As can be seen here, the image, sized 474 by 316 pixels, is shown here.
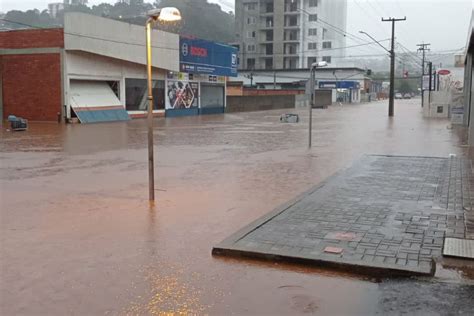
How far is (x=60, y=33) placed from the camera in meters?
30.3

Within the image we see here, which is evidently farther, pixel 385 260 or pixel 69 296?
pixel 385 260

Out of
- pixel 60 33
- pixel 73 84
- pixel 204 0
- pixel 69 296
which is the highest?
pixel 204 0

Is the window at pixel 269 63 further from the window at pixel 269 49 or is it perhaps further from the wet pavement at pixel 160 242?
the wet pavement at pixel 160 242

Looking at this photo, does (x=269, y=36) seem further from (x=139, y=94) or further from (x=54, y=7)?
(x=139, y=94)

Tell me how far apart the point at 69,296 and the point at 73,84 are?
2840cm

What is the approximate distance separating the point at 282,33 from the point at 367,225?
315 feet

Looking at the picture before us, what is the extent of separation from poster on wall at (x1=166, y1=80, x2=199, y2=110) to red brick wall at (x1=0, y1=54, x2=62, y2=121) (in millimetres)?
10612

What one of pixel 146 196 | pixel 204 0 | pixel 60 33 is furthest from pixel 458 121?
pixel 204 0

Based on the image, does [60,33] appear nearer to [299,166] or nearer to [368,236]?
[299,166]

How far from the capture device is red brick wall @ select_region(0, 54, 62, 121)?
30.7m

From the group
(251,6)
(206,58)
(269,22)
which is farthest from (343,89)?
(206,58)

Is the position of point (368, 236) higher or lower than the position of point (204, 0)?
lower

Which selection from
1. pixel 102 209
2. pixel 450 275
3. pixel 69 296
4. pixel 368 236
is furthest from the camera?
pixel 102 209

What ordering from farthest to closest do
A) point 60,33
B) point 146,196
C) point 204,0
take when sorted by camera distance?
point 204,0 < point 60,33 < point 146,196
